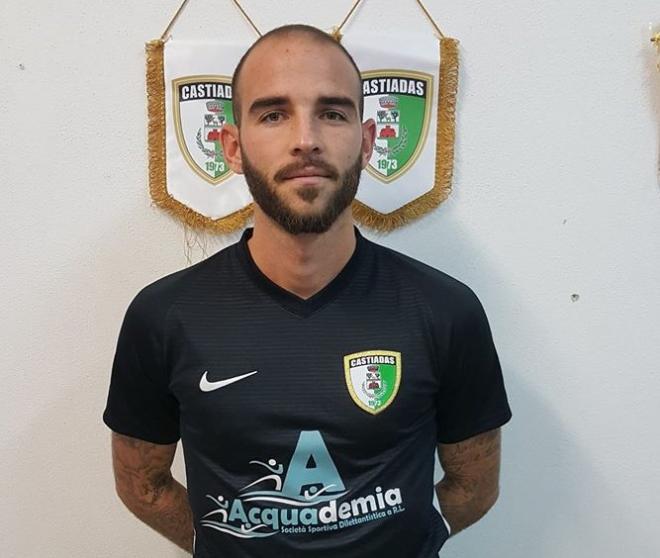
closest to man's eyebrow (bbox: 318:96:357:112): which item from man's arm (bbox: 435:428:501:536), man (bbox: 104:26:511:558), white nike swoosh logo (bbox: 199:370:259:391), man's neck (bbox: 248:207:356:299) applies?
man (bbox: 104:26:511:558)

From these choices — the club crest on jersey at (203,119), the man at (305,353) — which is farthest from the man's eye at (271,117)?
the club crest on jersey at (203,119)

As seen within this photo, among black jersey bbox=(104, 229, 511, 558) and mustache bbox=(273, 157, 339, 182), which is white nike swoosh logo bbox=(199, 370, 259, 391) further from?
mustache bbox=(273, 157, 339, 182)

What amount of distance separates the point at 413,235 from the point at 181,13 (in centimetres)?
56

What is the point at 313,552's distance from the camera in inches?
34.8

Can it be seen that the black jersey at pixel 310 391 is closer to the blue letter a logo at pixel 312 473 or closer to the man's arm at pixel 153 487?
the blue letter a logo at pixel 312 473

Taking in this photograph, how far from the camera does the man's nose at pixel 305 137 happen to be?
0.84 metres

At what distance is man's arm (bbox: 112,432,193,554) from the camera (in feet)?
3.38

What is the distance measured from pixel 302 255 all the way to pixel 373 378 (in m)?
0.20

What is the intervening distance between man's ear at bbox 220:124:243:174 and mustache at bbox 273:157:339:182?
0.37 ft

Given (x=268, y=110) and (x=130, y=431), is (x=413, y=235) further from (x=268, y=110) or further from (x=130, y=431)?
(x=130, y=431)

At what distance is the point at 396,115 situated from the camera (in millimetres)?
1135

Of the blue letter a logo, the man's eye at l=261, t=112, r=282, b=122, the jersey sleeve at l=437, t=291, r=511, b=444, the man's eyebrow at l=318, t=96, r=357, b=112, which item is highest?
the man's eyebrow at l=318, t=96, r=357, b=112

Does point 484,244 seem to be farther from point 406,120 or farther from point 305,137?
point 305,137

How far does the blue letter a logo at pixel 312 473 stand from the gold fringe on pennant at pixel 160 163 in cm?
45
